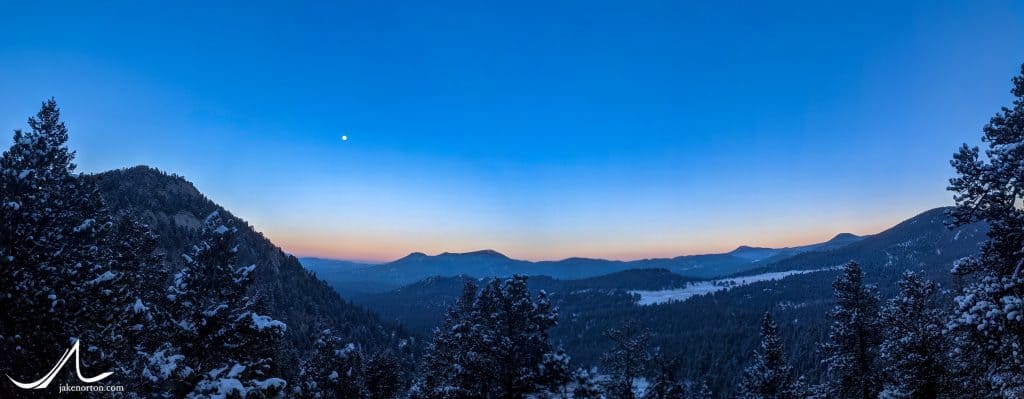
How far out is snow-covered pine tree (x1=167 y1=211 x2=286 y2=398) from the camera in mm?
14219

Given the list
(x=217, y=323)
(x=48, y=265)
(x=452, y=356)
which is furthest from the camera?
(x=452, y=356)

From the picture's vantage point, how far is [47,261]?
46.3 ft

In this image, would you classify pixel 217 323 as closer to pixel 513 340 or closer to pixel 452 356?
pixel 513 340

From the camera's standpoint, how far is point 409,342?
511 ft

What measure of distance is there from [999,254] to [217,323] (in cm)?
2265

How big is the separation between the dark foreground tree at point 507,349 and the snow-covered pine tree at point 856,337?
1561 cm

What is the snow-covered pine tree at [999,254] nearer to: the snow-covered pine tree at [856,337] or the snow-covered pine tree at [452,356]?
the snow-covered pine tree at [856,337]

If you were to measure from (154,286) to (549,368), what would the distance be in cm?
2135

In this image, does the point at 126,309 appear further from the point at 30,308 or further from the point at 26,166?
the point at 26,166


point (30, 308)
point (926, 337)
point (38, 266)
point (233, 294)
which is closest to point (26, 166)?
point (38, 266)

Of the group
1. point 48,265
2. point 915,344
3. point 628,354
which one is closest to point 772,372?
point 628,354

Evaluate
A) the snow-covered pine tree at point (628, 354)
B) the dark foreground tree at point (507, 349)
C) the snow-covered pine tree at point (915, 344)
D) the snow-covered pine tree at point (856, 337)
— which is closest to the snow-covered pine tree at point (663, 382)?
the snow-covered pine tree at point (628, 354)

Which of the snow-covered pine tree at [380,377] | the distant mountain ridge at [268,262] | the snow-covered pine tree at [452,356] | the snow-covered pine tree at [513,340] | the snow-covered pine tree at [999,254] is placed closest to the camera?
the snow-covered pine tree at [999,254]

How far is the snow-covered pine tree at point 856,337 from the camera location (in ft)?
78.6
